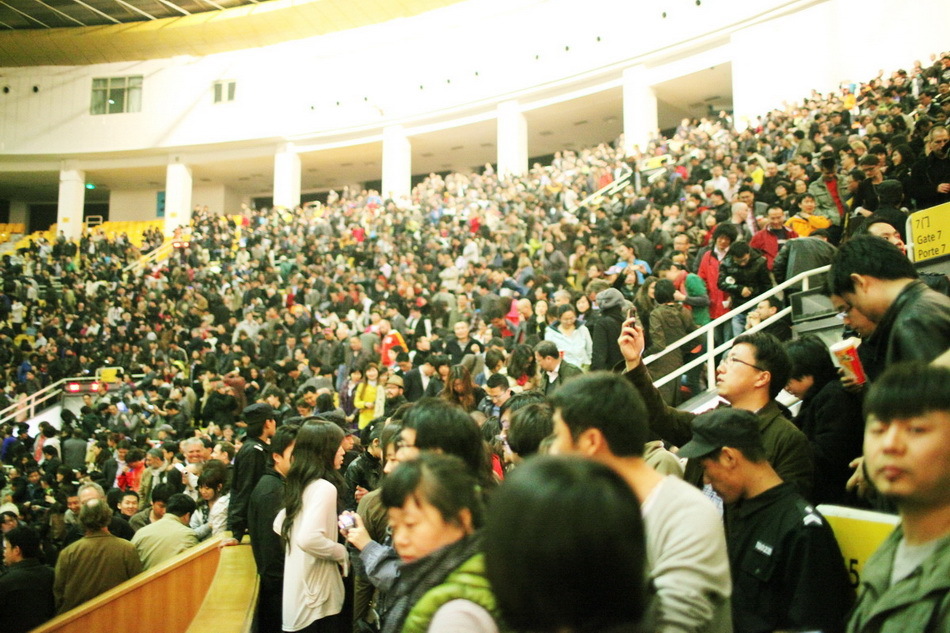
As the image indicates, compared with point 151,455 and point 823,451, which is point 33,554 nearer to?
point 151,455

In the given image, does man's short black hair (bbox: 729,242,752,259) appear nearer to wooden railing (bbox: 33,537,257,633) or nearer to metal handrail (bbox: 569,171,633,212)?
wooden railing (bbox: 33,537,257,633)

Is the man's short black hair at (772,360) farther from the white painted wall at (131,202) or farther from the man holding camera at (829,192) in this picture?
the white painted wall at (131,202)

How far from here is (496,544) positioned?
1163 millimetres

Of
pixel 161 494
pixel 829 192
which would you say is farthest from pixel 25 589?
pixel 829 192

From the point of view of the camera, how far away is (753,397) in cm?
295

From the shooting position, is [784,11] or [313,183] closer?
[784,11]

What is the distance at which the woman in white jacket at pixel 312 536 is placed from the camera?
3.41 meters

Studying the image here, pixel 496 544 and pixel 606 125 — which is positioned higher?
pixel 606 125

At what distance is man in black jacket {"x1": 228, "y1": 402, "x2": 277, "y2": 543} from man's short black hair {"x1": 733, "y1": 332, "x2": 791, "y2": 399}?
9.45 ft

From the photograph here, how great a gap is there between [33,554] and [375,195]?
16.9m

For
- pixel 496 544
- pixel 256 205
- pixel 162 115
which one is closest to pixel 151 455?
pixel 496 544

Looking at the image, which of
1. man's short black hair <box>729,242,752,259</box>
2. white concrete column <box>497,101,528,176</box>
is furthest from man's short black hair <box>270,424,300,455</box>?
white concrete column <box>497,101,528,176</box>

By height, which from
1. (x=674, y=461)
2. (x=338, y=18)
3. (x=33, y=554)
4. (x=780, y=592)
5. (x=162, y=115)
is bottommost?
(x=33, y=554)

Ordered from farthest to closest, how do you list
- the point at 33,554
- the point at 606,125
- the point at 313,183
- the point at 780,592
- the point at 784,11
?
1. the point at 313,183
2. the point at 606,125
3. the point at 784,11
4. the point at 33,554
5. the point at 780,592
